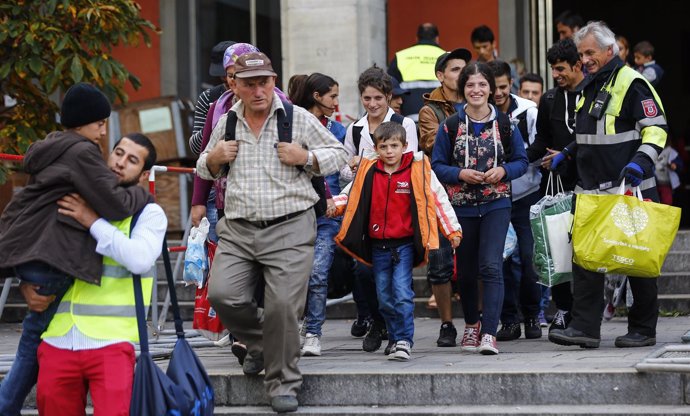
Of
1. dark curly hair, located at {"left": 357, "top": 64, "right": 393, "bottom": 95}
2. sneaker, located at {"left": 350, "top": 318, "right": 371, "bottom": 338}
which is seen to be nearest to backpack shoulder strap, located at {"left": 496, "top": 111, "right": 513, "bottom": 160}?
dark curly hair, located at {"left": 357, "top": 64, "right": 393, "bottom": 95}

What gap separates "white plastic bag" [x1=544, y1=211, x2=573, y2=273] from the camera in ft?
28.0

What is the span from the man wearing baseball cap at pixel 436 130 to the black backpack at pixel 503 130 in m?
0.16

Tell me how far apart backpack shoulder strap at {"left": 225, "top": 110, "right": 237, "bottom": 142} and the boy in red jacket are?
3.67 feet

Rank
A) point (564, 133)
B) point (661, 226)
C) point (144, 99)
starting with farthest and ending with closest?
point (144, 99) → point (564, 133) → point (661, 226)

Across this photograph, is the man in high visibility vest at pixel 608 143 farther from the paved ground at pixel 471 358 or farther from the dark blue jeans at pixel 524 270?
the dark blue jeans at pixel 524 270

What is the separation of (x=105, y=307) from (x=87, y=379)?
1.08 ft

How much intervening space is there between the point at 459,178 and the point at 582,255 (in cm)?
92

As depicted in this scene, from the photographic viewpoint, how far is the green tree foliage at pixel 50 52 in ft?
37.0

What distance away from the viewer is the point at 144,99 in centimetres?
1634

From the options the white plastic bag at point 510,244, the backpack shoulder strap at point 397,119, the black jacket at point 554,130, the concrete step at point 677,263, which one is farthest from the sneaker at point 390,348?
the concrete step at point 677,263

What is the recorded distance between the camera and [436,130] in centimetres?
940

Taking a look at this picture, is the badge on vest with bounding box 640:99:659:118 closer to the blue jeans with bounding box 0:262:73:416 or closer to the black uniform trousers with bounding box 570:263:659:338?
the black uniform trousers with bounding box 570:263:659:338

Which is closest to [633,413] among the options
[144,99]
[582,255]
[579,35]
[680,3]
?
[582,255]

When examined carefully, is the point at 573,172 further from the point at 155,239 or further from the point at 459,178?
the point at 155,239
